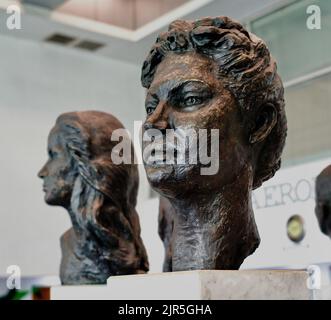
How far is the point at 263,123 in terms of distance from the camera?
2.40 m

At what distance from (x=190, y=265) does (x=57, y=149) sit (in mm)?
1647

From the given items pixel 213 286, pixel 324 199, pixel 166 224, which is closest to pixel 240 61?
pixel 213 286

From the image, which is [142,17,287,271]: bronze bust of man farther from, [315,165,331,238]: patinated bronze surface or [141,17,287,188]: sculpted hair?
[315,165,331,238]: patinated bronze surface

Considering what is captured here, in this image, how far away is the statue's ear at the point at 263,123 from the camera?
93.8 inches

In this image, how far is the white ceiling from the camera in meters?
5.61

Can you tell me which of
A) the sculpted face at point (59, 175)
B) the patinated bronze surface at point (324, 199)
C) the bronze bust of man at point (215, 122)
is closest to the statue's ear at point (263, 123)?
the bronze bust of man at point (215, 122)

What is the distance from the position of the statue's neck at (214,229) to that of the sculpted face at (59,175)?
1422 millimetres

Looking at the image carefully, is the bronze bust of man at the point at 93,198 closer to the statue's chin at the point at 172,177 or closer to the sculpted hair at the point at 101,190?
the sculpted hair at the point at 101,190

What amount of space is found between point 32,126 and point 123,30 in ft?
4.33

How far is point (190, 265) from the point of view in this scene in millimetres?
2309
